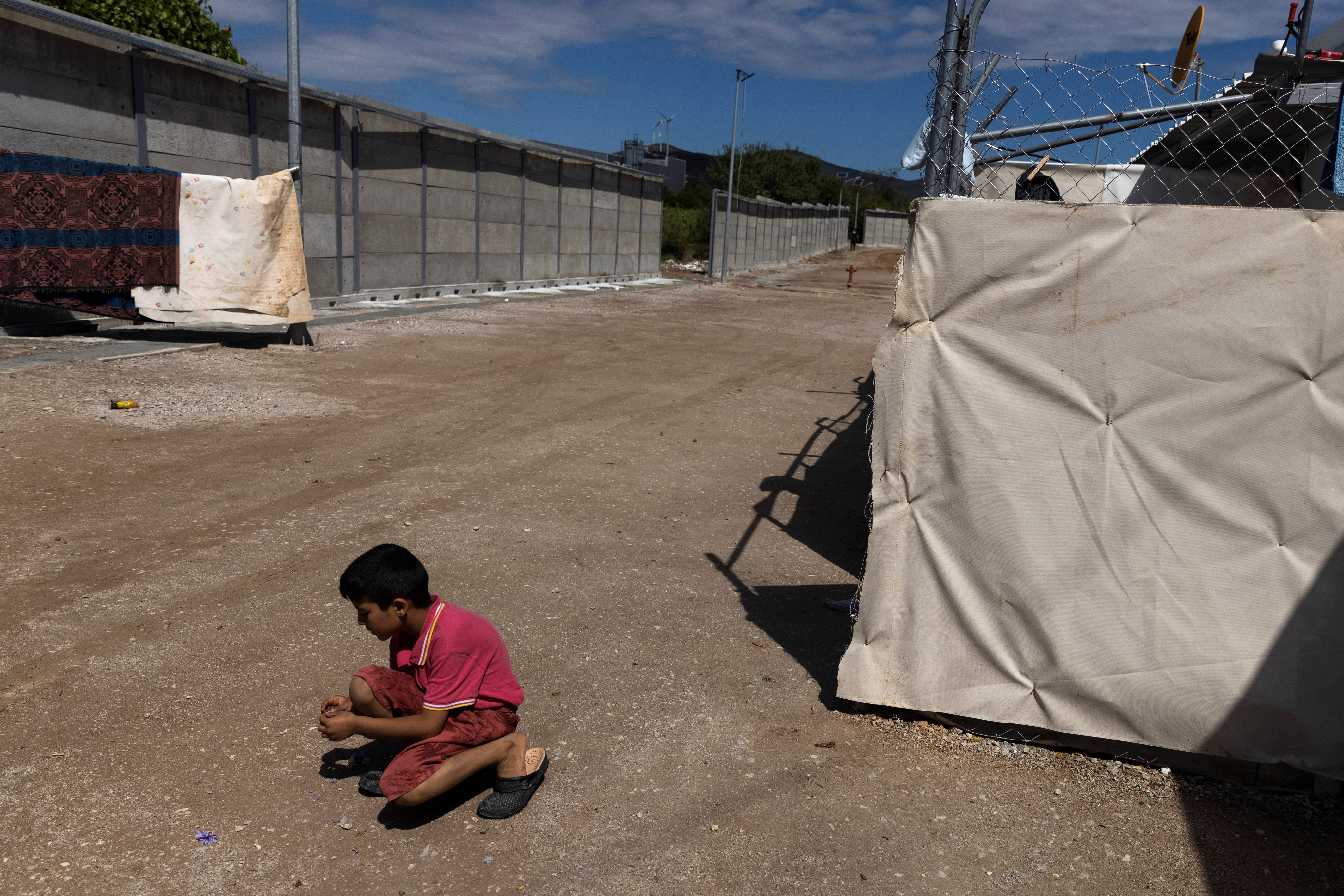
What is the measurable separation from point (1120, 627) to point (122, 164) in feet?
38.6

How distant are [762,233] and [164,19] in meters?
25.0

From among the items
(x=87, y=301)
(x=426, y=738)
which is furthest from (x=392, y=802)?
(x=87, y=301)

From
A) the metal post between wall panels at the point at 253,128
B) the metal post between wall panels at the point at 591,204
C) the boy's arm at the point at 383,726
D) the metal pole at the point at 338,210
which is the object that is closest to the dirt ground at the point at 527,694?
the boy's arm at the point at 383,726

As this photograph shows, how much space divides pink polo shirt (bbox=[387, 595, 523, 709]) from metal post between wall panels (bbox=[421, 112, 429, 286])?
1615 cm

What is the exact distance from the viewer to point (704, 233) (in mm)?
39375

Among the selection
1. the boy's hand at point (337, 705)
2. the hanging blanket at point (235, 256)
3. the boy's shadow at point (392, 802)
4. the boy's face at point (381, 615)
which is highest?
the hanging blanket at point (235, 256)

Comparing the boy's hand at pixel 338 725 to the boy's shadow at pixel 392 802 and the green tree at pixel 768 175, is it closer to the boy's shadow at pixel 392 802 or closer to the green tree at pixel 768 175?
the boy's shadow at pixel 392 802

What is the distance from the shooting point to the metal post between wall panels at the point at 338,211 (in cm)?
1521

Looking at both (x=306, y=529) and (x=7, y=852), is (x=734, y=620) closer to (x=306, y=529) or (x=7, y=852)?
(x=306, y=529)

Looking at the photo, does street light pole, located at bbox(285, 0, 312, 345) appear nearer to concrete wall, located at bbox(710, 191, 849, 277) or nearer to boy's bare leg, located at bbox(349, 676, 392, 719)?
boy's bare leg, located at bbox(349, 676, 392, 719)

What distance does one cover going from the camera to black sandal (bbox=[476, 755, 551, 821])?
280cm

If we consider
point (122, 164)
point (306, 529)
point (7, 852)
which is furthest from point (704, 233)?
point (7, 852)

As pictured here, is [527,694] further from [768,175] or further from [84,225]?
[768,175]

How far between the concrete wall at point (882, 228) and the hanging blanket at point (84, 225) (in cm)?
6497
